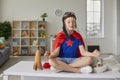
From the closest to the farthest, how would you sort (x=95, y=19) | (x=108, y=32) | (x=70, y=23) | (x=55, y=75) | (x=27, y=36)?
(x=55, y=75), (x=70, y=23), (x=27, y=36), (x=108, y=32), (x=95, y=19)

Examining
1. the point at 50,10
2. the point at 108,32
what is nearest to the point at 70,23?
the point at 50,10

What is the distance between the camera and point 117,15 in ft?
26.9

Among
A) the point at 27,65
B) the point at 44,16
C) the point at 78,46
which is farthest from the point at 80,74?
the point at 44,16

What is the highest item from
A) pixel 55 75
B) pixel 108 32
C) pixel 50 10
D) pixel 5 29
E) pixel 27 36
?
pixel 50 10

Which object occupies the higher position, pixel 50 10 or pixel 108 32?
pixel 50 10

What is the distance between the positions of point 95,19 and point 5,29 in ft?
10.5

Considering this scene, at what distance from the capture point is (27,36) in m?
8.36

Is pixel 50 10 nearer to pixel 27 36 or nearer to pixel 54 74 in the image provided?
pixel 27 36

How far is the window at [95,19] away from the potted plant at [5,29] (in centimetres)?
278

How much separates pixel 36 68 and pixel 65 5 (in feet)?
21.6

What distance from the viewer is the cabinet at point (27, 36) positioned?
8.33m

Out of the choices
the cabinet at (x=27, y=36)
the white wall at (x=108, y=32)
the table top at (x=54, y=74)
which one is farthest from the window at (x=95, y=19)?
the table top at (x=54, y=74)

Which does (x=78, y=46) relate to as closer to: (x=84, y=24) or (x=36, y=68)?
(x=36, y=68)

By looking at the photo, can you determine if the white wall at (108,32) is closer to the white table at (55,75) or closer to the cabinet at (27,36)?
the cabinet at (27,36)
